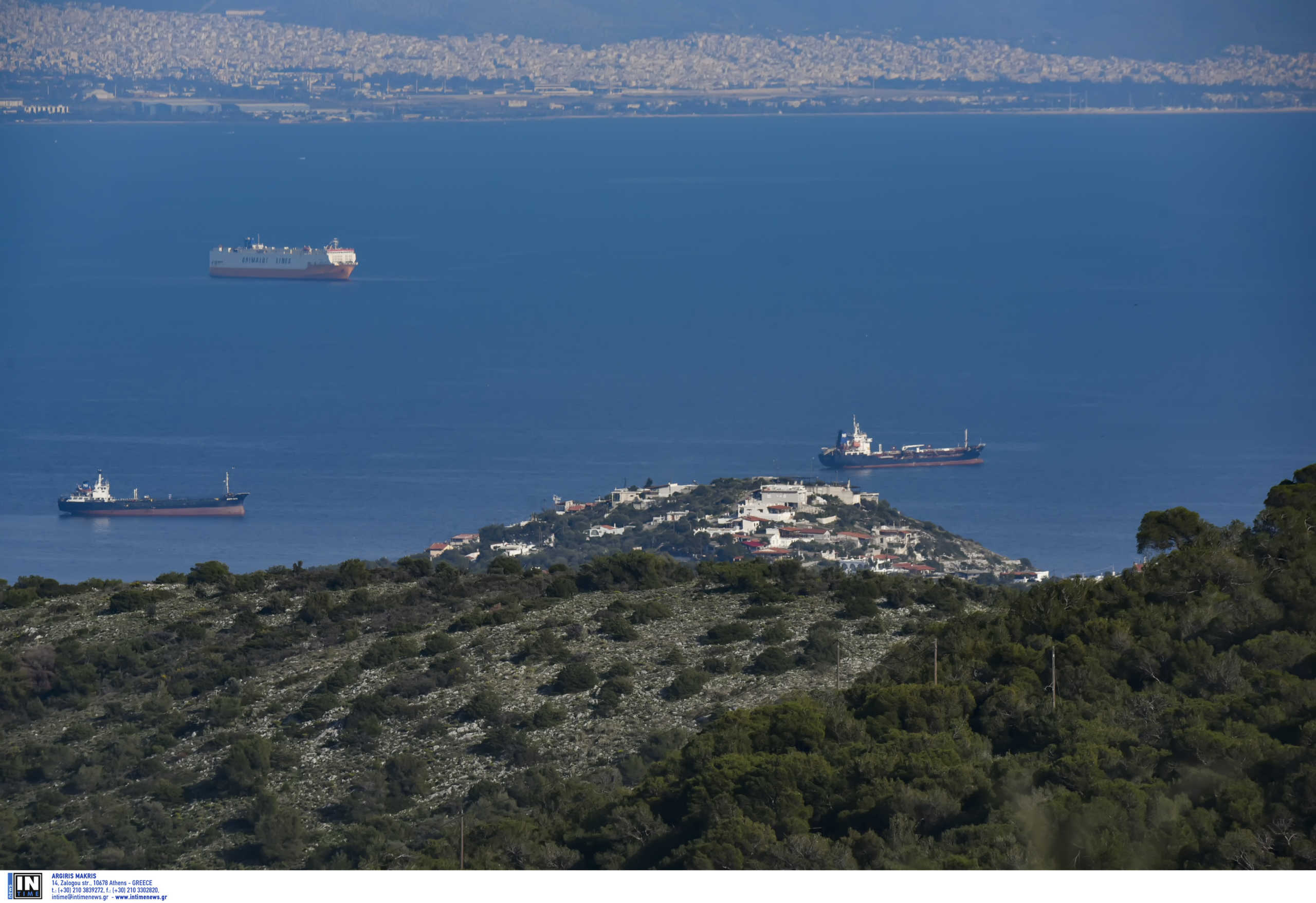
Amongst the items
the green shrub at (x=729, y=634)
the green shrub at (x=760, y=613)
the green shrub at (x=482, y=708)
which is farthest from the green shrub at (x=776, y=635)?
the green shrub at (x=482, y=708)

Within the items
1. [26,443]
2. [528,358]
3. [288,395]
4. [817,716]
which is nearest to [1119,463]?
[528,358]

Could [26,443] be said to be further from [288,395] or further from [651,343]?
[651,343]

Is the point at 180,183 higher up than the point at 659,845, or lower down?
higher up

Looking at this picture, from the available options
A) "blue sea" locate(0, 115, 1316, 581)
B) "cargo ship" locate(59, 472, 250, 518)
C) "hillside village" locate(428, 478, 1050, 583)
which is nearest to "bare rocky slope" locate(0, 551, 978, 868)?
"hillside village" locate(428, 478, 1050, 583)

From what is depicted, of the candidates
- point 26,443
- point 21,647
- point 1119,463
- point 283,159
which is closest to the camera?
point 21,647

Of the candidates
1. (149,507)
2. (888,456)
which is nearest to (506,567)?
(149,507)

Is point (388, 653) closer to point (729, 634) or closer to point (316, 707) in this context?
point (316, 707)

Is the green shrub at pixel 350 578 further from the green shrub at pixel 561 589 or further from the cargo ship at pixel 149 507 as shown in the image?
the cargo ship at pixel 149 507
